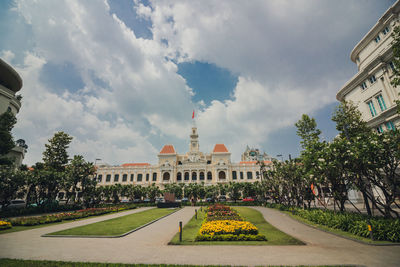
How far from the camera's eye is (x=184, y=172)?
68.6 m

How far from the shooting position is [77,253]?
28.9 ft

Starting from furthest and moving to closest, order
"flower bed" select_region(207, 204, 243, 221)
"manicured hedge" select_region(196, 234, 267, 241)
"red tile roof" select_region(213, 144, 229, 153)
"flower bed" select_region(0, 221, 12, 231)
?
1. "red tile roof" select_region(213, 144, 229, 153)
2. "flower bed" select_region(207, 204, 243, 221)
3. "flower bed" select_region(0, 221, 12, 231)
4. "manicured hedge" select_region(196, 234, 267, 241)

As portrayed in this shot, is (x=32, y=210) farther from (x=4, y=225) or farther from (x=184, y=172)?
(x=184, y=172)

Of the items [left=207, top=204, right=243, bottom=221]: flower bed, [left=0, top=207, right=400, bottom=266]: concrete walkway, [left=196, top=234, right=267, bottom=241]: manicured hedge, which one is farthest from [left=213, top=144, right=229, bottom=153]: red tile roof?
[left=196, top=234, right=267, bottom=241]: manicured hedge

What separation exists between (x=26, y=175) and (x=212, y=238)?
29.9 meters

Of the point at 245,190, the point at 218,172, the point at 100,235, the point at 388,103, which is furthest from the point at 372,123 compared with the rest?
the point at 218,172

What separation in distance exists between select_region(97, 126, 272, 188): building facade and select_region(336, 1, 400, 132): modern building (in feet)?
132

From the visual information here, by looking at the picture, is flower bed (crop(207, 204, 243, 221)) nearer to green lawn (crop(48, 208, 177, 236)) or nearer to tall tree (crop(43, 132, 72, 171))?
green lawn (crop(48, 208, 177, 236))

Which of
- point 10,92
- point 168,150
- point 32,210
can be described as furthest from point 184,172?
point 10,92

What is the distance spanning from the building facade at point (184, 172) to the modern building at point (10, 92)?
3269 cm

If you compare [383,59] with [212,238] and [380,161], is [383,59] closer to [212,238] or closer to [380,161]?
[380,161]

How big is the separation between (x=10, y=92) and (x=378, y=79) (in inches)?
2431

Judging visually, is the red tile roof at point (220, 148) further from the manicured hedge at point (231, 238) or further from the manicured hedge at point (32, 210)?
the manicured hedge at point (231, 238)

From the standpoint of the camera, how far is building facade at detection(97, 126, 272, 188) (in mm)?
66250
